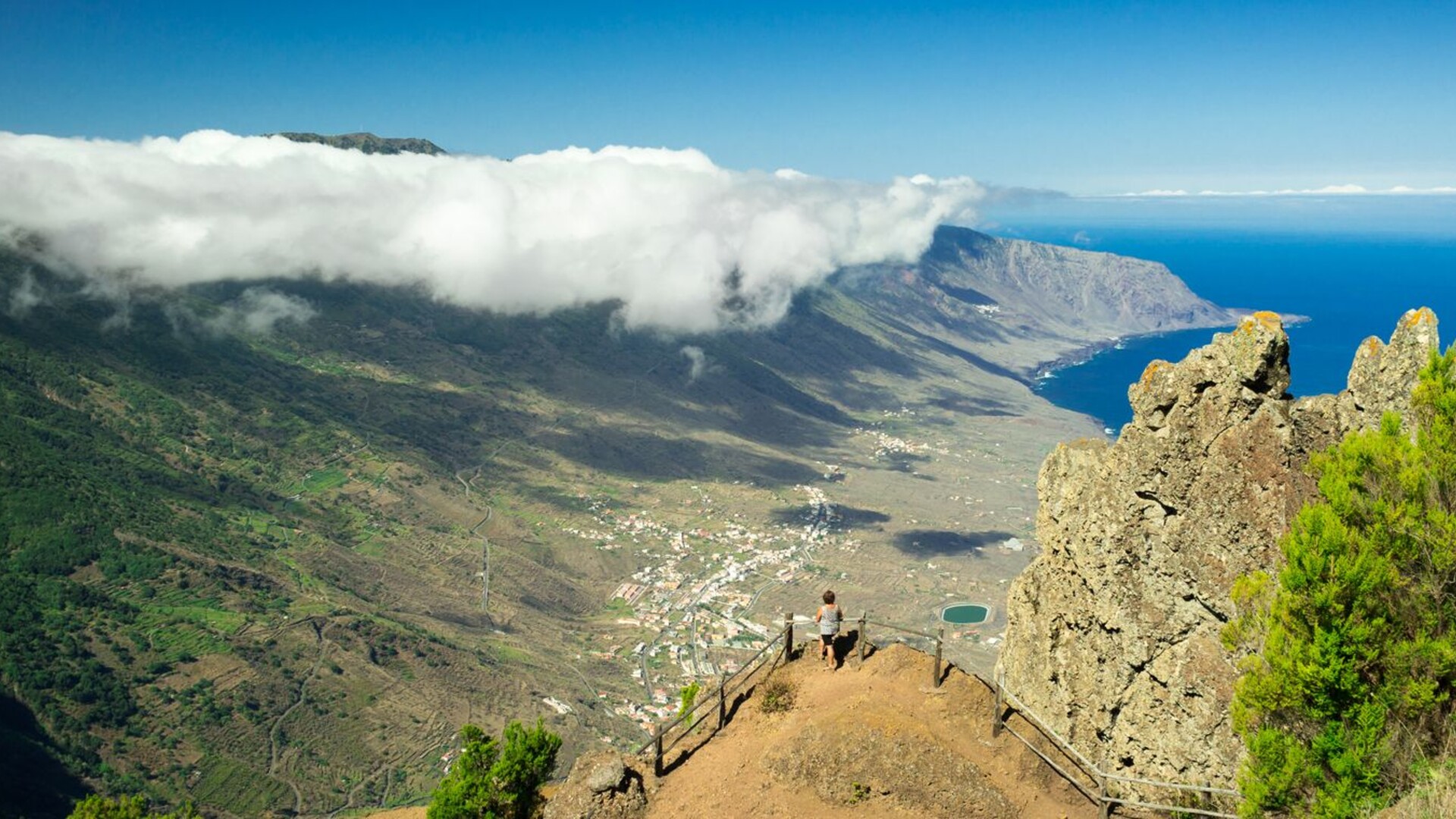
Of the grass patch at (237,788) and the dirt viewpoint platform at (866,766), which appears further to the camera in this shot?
the grass patch at (237,788)

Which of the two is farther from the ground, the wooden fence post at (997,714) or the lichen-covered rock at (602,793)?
the wooden fence post at (997,714)

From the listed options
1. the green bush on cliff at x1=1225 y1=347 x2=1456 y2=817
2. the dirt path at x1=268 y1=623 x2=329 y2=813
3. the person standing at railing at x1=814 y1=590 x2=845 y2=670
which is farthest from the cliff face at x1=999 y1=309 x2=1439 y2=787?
the dirt path at x1=268 y1=623 x2=329 y2=813

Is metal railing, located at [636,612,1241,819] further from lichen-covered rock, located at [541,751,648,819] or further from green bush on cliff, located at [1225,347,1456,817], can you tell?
green bush on cliff, located at [1225,347,1456,817]

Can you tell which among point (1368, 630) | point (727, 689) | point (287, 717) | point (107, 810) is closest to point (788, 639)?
point (727, 689)

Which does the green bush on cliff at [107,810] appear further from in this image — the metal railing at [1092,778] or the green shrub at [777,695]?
the metal railing at [1092,778]

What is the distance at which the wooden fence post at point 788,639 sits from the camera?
29859 millimetres

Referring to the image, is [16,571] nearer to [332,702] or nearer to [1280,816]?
[332,702]

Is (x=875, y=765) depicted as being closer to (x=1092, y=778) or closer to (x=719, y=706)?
(x=719, y=706)

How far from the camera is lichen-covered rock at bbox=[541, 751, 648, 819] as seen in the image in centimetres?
2456

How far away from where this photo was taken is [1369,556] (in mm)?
18203

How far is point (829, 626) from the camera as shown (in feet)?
98.3

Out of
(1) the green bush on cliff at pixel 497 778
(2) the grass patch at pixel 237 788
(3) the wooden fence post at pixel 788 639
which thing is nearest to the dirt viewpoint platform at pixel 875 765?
(3) the wooden fence post at pixel 788 639

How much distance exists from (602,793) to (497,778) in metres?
18.6

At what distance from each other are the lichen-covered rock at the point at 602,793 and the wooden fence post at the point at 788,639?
7.54 m
